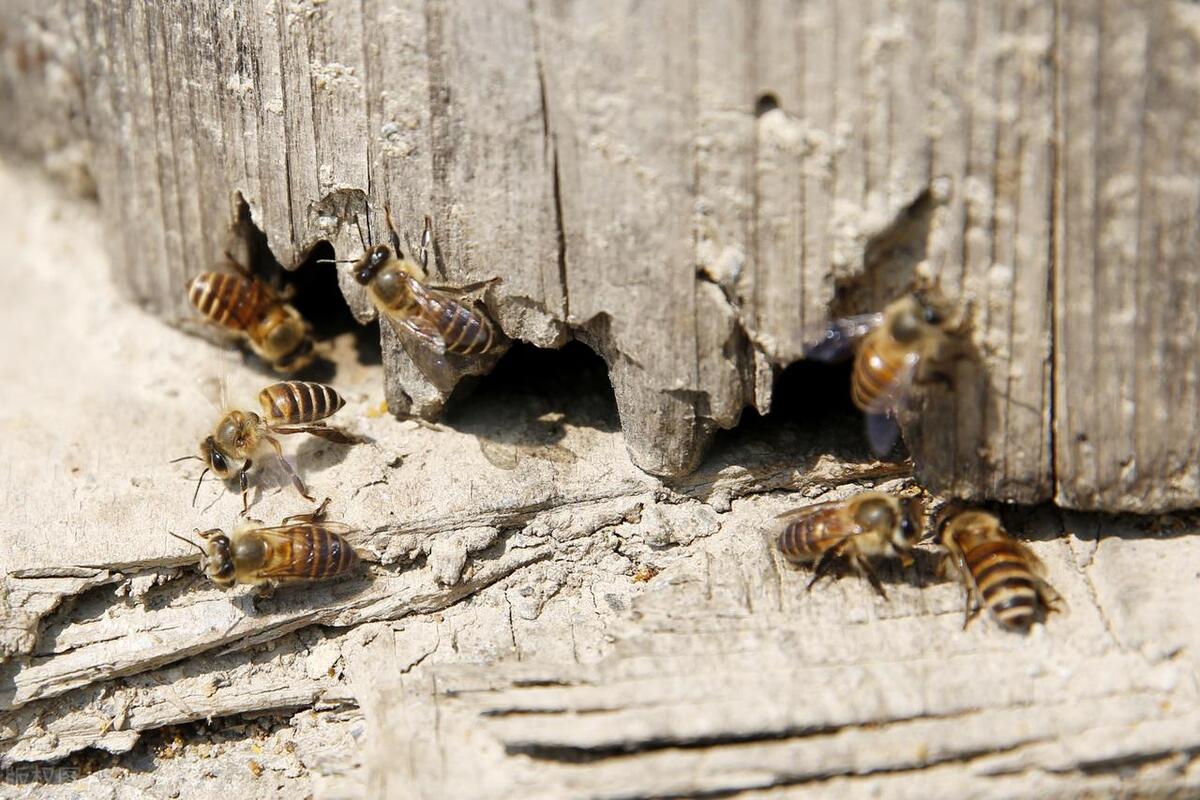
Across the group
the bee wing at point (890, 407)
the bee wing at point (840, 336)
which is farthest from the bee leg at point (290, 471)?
the bee wing at point (890, 407)

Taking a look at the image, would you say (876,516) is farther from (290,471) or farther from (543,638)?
(290,471)

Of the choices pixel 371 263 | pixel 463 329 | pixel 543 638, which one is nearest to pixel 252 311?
pixel 371 263

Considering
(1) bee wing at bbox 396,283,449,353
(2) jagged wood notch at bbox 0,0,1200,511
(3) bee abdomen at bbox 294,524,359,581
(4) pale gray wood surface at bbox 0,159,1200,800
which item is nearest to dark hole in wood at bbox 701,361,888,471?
(4) pale gray wood surface at bbox 0,159,1200,800

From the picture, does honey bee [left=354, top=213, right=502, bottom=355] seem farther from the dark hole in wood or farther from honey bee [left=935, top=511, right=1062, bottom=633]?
honey bee [left=935, top=511, right=1062, bottom=633]

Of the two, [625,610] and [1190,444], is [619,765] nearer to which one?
[625,610]

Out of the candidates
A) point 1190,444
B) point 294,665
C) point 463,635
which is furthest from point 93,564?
point 1190,444

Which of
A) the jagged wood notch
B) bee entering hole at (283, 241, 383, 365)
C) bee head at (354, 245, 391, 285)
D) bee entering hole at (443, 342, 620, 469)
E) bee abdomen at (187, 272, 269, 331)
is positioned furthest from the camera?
bee entering hole at (283, 241, 383, 365)

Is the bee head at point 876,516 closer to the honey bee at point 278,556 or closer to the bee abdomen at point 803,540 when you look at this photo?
the bee abdomen at point 803,540
